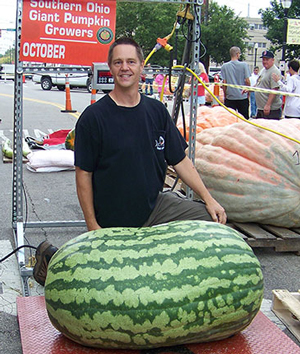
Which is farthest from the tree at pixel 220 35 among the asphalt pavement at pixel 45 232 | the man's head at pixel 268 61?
the asphalt pavement at pixel 45 232

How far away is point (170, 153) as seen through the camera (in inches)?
153

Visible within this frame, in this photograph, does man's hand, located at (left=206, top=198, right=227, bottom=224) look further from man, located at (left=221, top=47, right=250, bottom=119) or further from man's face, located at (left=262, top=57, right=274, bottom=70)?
man, located at (left=221, top=47, right=250, bottom=119)

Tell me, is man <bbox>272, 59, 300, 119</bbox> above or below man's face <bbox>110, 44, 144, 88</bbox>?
below

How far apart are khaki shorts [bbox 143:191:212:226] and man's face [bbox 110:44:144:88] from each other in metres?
0.86

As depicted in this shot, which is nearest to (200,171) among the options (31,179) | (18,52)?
(18,52)

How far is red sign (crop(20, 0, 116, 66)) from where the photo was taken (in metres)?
4.73

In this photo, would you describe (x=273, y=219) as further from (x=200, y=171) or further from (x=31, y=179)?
(x=31, y=179)

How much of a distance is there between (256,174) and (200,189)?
1605mm

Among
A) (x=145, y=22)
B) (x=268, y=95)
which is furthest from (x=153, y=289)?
(x=145, y=22)

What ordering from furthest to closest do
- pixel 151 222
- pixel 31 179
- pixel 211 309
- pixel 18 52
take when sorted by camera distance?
pixel 31 179 < pixel 18 52 < pixel 151 222 < pixel 211 309

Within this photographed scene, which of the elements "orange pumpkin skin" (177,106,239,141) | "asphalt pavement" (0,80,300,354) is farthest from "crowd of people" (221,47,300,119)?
"asphalt pavement" (0,80,300,354)

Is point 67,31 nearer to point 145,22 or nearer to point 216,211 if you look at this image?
point 216,211

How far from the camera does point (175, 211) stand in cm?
380

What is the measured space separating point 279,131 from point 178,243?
2880mm
